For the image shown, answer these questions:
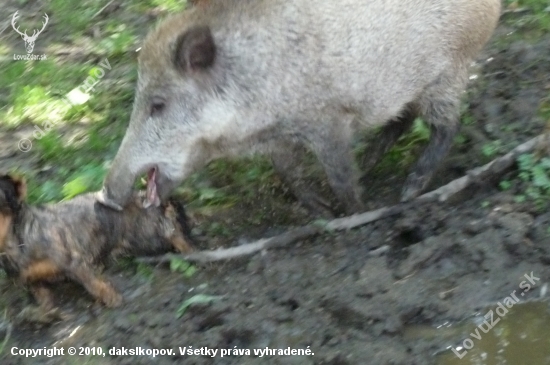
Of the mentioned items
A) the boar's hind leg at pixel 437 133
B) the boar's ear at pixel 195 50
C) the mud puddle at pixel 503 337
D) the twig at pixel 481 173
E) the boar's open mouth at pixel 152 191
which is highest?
the boar's ear at pixel 195 50

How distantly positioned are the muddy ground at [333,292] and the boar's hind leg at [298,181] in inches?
3.6

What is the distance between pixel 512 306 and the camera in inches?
147

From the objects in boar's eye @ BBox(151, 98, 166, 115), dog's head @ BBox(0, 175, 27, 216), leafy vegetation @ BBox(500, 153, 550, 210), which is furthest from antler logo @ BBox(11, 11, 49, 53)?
leafy vegetation @ BBox(500, 153, 550, 210)

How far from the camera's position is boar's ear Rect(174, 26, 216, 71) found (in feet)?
13.1

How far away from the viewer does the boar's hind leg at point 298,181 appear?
4.54 meters

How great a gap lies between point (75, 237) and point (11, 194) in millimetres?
351

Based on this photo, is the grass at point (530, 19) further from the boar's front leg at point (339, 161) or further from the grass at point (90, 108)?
the boar's front leg at point (339, 161)

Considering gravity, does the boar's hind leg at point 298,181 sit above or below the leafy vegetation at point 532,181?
above

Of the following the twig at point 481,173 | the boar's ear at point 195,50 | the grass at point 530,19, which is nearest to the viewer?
the boar's ear at point 195,50

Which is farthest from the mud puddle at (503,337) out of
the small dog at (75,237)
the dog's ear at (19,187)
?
the dog's ear at (19,187)

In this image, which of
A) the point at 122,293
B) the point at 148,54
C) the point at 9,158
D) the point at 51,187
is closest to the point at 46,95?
the point at 9,158

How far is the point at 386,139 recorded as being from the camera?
494 cm

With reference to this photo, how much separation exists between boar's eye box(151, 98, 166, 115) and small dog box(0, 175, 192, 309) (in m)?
0.43

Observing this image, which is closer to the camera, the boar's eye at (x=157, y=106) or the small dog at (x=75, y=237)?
the small dog at (x=75, y=237)
